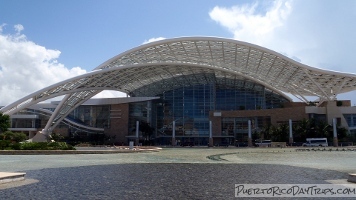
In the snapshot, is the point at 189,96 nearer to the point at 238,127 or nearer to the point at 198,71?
the point at 198,71

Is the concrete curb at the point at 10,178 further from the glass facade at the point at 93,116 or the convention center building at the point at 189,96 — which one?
the glass facade at the point at 93,116

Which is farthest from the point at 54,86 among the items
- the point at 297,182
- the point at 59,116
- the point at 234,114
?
the point at 297,182

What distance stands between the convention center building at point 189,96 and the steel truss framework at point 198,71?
168 millimetres

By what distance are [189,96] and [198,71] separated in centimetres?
701

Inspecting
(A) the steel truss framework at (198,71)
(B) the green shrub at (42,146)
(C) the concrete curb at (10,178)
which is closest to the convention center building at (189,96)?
(A) the steel truss framework at (198,71)

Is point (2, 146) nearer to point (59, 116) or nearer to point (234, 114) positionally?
point (59, 116)

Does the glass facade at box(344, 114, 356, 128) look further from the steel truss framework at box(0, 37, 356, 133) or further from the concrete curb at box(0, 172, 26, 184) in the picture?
the concrete curb at box(0, 172, 26, 184)

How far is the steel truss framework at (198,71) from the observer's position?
176 feet

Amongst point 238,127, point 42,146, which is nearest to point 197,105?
point 238,127

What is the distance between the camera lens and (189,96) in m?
77.9

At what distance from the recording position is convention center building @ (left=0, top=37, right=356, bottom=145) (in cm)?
5678

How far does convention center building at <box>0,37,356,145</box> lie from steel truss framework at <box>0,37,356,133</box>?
6.6 inches

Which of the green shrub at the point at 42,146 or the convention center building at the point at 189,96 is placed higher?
the convention center building at the point at 189,96

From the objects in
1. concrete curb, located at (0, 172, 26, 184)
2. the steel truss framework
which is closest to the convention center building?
the steel truss framework
